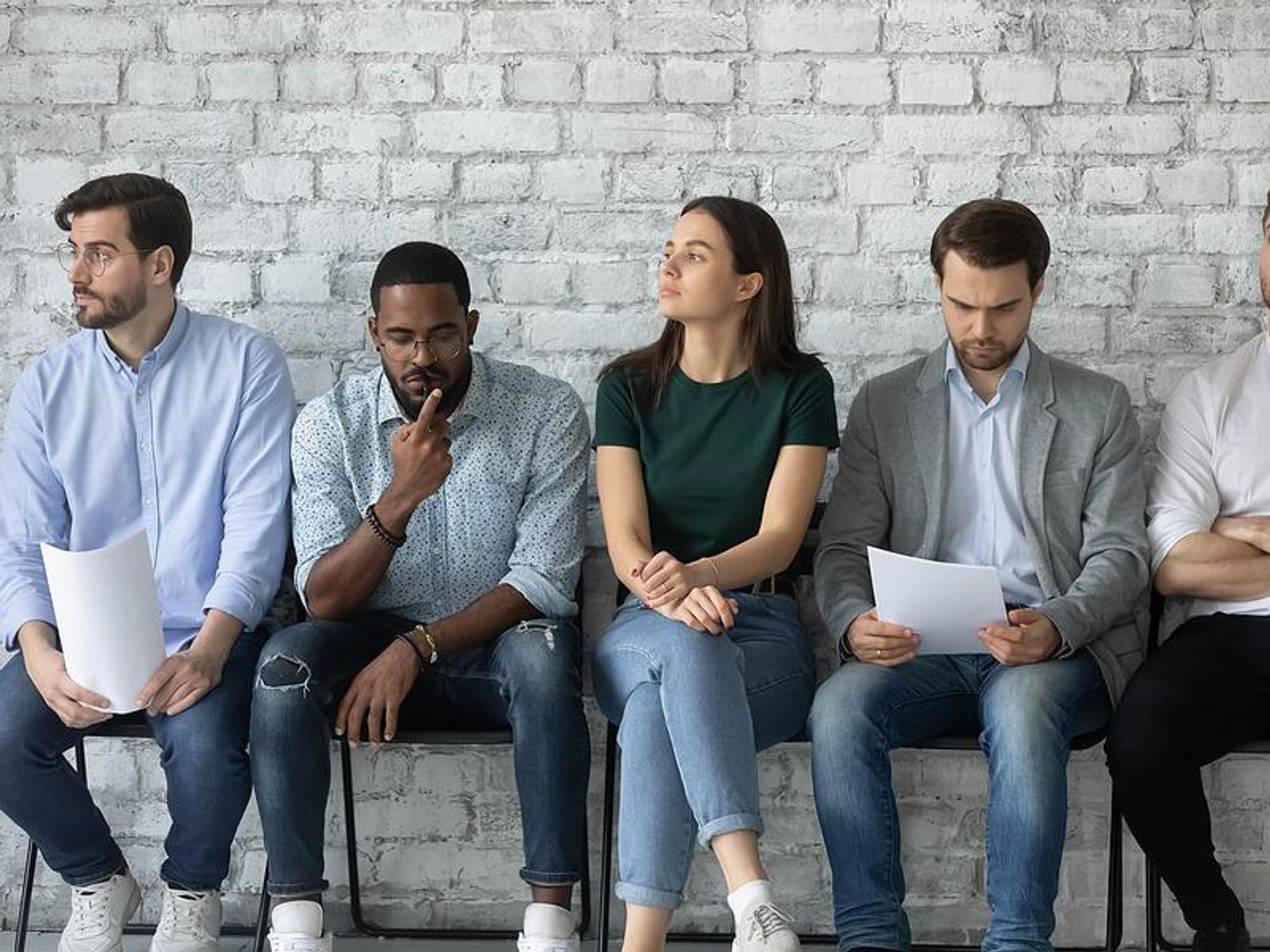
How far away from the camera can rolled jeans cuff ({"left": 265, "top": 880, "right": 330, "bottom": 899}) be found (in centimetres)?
270

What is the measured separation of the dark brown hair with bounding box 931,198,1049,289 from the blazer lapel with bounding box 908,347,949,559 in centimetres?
19

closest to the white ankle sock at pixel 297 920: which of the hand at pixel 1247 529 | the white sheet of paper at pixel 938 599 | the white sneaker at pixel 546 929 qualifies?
the white sneaker at pixel 546 929

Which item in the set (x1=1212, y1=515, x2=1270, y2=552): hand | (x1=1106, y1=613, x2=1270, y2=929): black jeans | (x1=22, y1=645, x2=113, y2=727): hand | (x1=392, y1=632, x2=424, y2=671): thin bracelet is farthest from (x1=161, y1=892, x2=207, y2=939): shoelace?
(x1=1212, y1=515, x2=1270, y2=552): hand

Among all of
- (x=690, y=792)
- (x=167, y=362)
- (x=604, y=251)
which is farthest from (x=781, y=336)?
(x=167, y=362)

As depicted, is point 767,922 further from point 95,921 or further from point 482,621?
point 95,921

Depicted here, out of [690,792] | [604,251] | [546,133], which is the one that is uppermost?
[546,133]

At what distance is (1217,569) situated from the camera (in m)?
2.89

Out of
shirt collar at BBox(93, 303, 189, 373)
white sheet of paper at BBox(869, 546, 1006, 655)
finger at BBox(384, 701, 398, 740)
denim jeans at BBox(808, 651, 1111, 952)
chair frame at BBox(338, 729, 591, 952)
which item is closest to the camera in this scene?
denim jeans at BBox(808, 651, 1111, 952)

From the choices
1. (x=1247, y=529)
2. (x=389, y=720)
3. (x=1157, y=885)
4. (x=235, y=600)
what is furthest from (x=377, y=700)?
(x=1247, y=529)

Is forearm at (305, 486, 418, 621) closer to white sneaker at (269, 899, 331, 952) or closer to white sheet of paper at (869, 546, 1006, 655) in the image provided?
white sneaker at (269, 899, 331, 952)

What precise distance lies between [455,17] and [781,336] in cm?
92

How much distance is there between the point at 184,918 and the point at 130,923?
20.2 inches

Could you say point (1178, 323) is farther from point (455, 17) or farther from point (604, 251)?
point (455, 17)

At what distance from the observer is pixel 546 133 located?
130 inches
